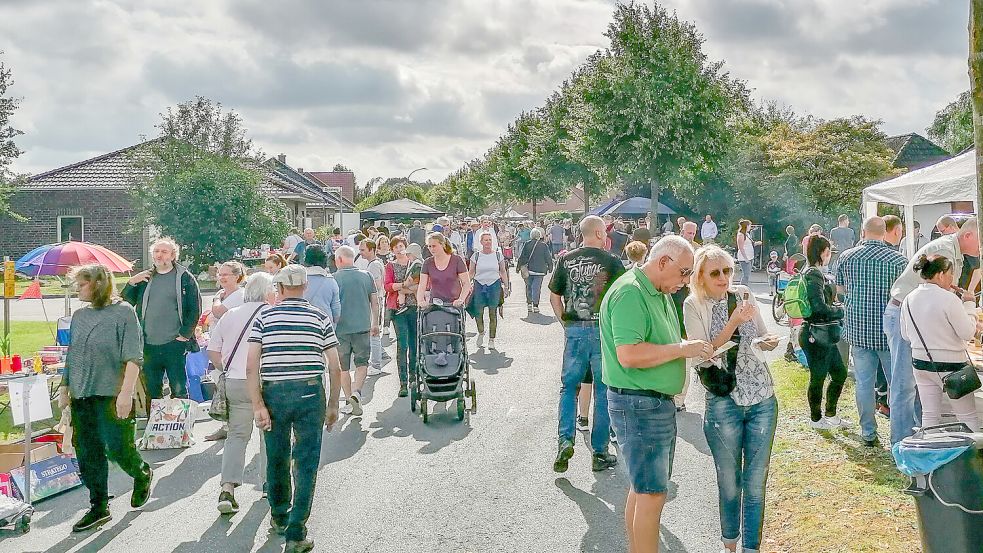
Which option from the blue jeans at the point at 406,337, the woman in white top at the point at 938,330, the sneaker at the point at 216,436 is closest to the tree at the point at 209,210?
the blue jeans at the point at 406,337

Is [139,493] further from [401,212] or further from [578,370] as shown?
[401,212]

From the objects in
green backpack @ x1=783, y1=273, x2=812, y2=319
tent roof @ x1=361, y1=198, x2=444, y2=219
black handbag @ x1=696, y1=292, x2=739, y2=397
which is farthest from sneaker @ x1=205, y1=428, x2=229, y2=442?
tent roof @ x1=361, y1=198, x2=444, y2=219

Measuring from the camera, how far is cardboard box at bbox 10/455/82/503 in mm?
6512

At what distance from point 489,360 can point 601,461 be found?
5968mm

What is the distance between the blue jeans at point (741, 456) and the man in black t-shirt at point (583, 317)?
78.9 inches

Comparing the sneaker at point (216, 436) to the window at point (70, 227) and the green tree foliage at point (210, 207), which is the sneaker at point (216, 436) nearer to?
the green tree foliage at point (210, 207)

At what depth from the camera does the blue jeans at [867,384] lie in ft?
24.1

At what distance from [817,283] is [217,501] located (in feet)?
18.4

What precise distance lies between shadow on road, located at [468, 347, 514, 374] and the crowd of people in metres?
2.67

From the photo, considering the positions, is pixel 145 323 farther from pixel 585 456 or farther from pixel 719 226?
pixel 719 226

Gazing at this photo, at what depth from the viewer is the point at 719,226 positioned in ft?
125

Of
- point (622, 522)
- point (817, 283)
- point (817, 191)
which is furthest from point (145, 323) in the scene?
point (817, 191)

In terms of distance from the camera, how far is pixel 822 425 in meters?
7.99

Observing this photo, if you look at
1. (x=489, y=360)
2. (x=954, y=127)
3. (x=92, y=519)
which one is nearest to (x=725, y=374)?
(x=92, y=519)
